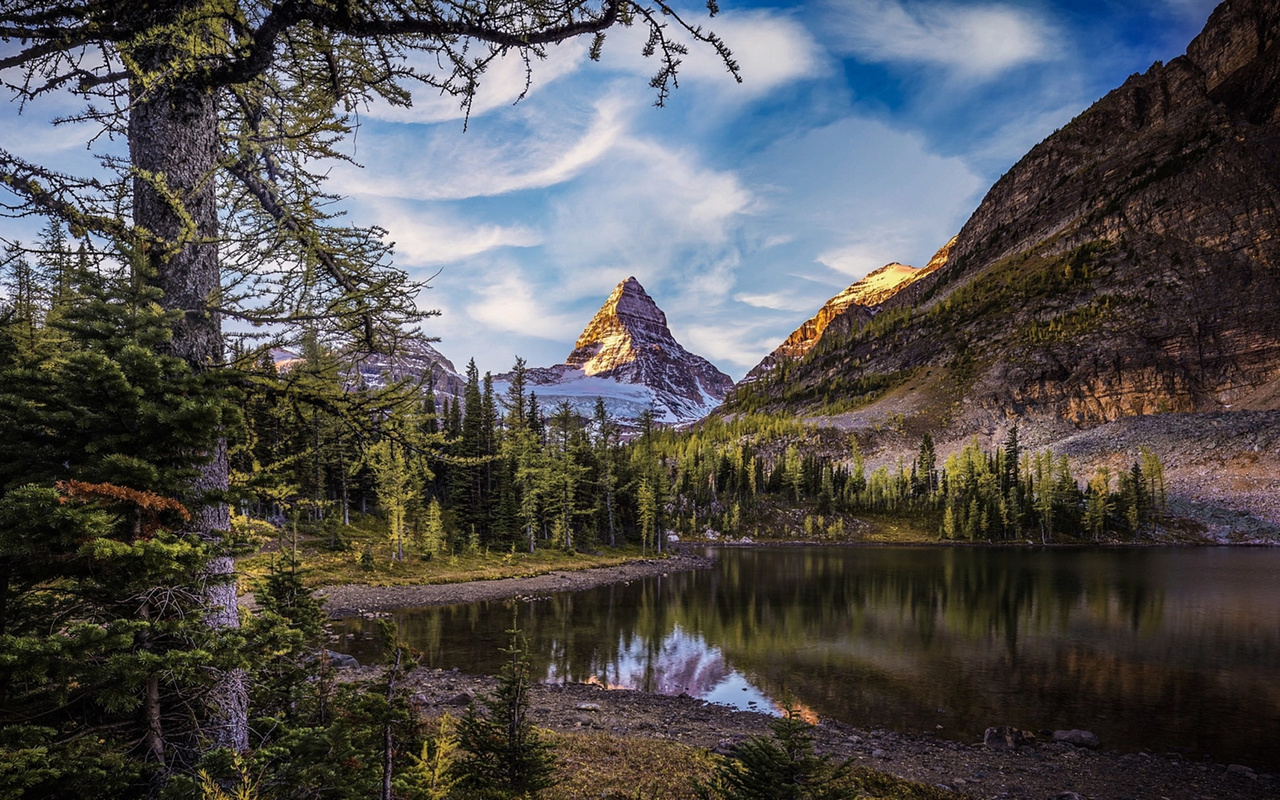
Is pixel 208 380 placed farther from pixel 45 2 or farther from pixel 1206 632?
pixel 1206 632

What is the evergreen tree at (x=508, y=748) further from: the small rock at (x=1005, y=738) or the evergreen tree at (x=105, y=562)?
the small rock at (x=1005, y=738)

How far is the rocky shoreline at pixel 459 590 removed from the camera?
116ft

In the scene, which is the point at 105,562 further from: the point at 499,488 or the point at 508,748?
the point at 499,488

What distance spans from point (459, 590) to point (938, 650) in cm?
3134

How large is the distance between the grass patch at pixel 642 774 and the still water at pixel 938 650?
15.6 ft

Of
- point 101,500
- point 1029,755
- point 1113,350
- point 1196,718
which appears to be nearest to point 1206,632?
point 1196,718

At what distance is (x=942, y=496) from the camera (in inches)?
5177

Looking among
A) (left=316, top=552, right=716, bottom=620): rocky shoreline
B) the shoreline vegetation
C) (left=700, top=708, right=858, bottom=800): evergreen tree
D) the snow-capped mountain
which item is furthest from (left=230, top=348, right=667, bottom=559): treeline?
(left=700, top=708, right=858, bottom=800): evergreen tree

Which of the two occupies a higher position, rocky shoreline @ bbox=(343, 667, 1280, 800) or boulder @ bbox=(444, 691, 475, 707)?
boulder @ bbox=(444, 691, 475, 707)

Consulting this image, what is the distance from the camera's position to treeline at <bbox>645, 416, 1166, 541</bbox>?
116500mm

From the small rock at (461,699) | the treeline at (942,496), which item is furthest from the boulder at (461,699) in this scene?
the treeline at (942,496)

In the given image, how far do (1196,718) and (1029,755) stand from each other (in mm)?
8863

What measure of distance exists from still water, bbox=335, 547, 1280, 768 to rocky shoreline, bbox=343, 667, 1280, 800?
4.68 feet

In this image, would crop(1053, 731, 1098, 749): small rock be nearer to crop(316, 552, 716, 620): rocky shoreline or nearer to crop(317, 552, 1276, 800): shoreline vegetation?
crop(317, 552, 1276, 800): shoreline vegetation
